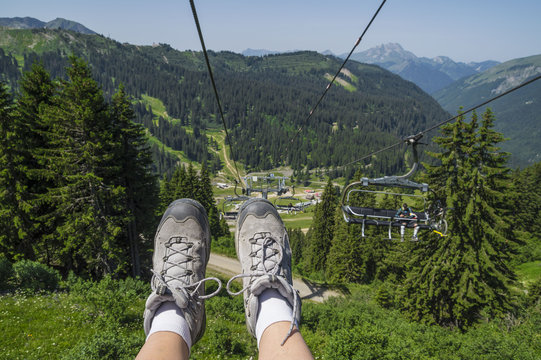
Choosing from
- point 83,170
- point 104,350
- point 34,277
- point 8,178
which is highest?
point 83,170

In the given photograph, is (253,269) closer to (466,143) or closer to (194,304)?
(194,304)

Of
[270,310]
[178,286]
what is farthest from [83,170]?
[270,310]

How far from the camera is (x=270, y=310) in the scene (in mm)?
3703

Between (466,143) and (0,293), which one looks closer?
(0,293)

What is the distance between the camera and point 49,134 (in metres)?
14.1

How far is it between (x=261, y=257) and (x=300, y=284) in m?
23.4

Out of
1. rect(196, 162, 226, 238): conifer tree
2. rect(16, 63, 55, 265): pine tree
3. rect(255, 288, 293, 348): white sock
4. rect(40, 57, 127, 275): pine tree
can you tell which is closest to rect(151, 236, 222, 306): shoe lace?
rect(255, 288, 293, 348): white sock

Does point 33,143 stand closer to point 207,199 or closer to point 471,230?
point 471,230

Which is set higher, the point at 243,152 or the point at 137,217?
the point at 137,217

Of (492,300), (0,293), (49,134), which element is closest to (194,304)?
(0,293)

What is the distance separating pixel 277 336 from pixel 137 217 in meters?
17.1

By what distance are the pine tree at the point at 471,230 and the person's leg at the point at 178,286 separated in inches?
572

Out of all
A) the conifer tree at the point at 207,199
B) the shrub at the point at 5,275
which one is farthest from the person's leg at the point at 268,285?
the conifer tree at the point at 207,199

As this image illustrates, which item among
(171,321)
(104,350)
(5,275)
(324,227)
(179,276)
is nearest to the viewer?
(171,321)
